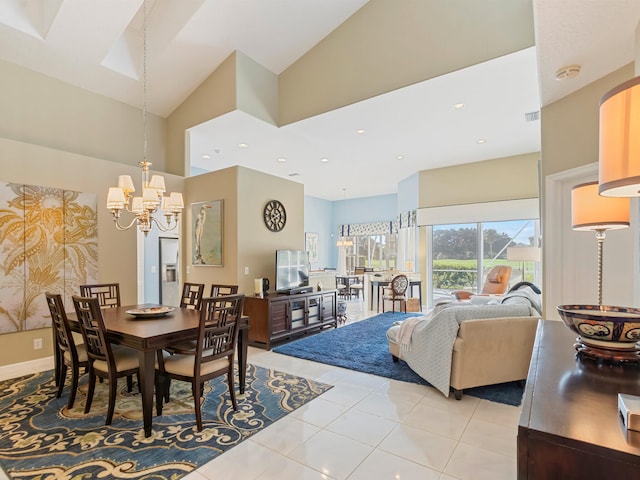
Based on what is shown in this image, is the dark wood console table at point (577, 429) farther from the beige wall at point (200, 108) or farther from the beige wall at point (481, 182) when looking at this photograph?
the beige wall at point (481, 182)

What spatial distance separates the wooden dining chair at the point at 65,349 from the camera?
3025 millimetres

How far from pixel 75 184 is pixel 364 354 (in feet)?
15.3

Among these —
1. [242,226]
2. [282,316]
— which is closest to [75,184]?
[242,226]

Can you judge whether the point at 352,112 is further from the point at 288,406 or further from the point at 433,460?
the point at 433,460

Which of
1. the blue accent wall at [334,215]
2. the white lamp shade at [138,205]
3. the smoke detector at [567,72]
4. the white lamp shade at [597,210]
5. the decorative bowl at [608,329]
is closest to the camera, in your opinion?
the decorative bowl at [608,329]

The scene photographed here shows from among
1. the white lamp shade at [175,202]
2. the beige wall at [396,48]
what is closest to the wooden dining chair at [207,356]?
the white lamp shade at [175,202]

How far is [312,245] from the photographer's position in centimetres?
1181

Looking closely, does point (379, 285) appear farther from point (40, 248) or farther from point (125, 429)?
point (40, 248)

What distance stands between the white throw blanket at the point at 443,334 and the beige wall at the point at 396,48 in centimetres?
286

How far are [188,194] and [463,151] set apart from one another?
552 centimetres

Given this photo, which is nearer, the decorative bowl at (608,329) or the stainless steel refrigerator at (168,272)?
the decorative bowl at (608,329)

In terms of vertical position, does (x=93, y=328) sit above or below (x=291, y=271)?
below

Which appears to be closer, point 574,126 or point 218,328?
point 218,328

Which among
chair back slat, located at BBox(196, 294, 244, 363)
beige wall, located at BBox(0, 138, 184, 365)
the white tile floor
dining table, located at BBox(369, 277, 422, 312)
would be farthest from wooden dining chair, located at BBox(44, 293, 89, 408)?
dining table, located at BBox(369, 277, 422, 312)
